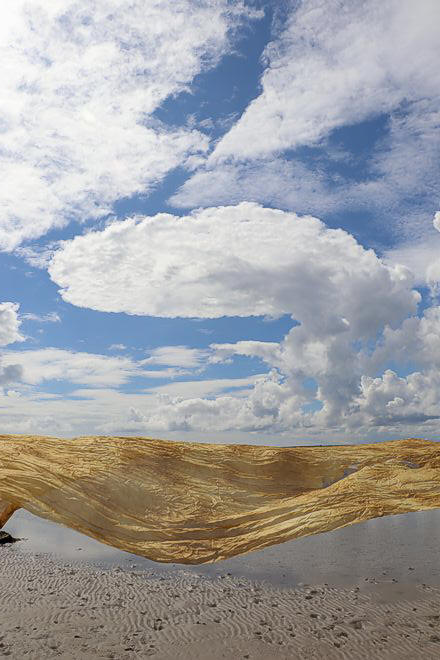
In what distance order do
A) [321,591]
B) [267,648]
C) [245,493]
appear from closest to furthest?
1. [245,493]
2. [267,648]
3. [321,591]

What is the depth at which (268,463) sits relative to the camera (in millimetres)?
11055

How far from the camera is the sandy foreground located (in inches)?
592

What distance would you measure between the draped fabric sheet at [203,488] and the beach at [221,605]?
742 cm

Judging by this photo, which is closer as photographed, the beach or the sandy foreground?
the sandy foreground

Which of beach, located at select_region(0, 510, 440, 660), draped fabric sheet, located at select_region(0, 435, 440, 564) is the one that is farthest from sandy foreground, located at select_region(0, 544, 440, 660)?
draped fabric sheet, located at select_region(0, 435, 440, 564)

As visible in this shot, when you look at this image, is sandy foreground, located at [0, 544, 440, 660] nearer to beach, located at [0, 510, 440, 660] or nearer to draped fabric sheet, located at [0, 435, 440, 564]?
beach, located at [0, 510, 440, 660]

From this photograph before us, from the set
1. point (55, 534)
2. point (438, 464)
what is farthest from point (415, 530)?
point (438, 464)

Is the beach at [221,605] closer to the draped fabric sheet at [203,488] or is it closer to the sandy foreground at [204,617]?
the sandy foreground at [204,617]

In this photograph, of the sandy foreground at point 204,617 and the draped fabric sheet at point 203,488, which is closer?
the draped fabric sheet at point 203,488

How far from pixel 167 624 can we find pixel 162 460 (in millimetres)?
10408

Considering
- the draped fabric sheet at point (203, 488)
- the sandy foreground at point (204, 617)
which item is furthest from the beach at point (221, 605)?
the draped fabric sheet at point (203, 488)

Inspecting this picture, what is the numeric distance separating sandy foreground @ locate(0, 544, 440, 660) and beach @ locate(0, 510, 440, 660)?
0.17ft

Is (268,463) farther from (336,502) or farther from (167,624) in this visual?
(167,624)

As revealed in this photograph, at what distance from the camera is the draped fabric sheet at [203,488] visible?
959 centimetres
